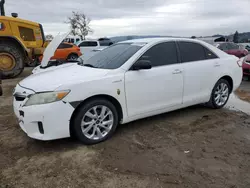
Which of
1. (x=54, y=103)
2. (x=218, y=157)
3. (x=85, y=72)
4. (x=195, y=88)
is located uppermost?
(x=85, y=72)

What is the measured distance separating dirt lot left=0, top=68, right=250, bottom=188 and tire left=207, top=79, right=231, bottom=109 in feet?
2.39

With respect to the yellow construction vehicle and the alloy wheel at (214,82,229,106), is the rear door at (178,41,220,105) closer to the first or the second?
the alloy wheel at (214,82,229,106)

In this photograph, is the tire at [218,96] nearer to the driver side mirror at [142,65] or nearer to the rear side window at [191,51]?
the rear side window at [191,51]

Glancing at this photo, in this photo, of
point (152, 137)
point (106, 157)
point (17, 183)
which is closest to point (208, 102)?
point (152, 137)

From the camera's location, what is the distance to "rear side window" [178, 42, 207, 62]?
4340 mm

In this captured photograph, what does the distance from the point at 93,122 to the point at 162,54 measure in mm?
1743

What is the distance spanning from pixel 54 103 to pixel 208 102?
3329 mm

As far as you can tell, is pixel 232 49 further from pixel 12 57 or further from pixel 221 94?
pixel 12 57

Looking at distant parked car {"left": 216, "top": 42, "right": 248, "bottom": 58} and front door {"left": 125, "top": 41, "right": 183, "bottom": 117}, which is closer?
front door {"left": 125, "top": 41, "right": 183, "bottom": 117}

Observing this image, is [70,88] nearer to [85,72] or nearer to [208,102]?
[85,72]

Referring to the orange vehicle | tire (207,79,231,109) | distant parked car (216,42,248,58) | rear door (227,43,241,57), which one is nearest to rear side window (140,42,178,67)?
tire (207,79,231,109)

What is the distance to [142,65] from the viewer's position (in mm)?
3574

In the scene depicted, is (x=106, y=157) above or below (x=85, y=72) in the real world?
below

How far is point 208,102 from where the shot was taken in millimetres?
4938
